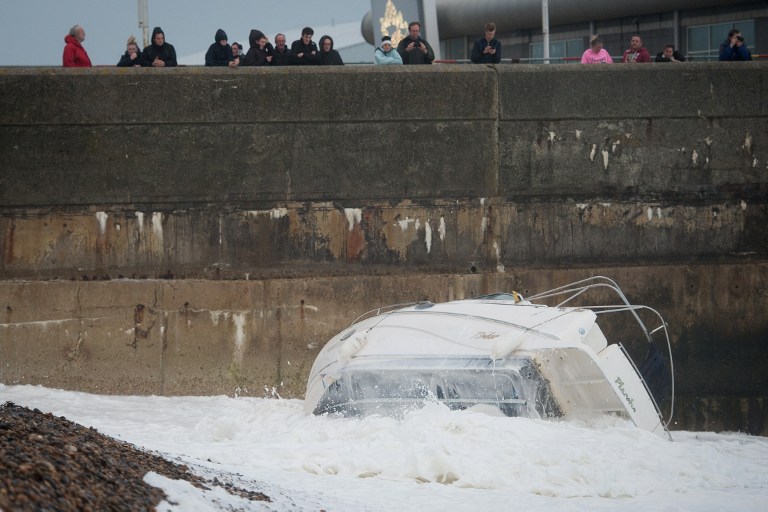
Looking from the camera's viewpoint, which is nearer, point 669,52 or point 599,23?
point 669,52

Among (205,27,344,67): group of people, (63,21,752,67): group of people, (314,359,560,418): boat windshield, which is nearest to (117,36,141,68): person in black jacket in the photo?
(63,21,752,67): group of people

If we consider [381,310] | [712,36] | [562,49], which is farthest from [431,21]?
[381,310]

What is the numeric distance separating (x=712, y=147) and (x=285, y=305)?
5.13 meters

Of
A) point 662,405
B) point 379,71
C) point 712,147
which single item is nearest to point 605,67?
point 712,147

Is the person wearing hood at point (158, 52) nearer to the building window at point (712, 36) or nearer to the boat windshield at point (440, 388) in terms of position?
the boat windshield at point (440, 388)

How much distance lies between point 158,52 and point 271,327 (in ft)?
12.0

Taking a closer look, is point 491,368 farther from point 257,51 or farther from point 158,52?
point 158,52

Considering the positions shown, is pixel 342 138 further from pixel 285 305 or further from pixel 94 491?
pixel 94 491

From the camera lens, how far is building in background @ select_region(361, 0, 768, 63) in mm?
23047

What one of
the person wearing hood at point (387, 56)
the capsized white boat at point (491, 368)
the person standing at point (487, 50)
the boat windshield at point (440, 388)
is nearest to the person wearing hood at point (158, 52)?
the person wearing hood at point (387, 56)

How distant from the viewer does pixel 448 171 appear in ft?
40.5

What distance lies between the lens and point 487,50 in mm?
13695

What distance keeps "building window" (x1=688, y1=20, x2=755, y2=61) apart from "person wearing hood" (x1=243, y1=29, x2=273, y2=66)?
12.2m

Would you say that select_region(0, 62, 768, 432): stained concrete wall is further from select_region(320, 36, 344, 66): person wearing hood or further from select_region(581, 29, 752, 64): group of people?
select_region(581, 29, 752, 64): group of people
